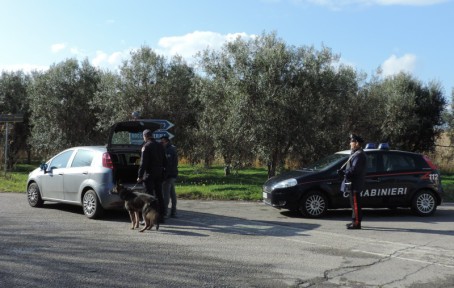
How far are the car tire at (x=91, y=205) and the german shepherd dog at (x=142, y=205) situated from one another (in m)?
1.10

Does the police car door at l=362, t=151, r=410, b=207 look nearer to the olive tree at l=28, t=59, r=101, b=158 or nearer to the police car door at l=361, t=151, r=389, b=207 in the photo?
the police car door at l=361, t=151, r=389, b=207

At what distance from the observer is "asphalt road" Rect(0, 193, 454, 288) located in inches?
238

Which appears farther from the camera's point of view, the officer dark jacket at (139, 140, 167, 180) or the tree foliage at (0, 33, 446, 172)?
the tree foliage at (0, 33, 446, 172)

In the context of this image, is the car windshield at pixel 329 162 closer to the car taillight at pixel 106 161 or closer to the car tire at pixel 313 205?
the car tire at pixel 313 205

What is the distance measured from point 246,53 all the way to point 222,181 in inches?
227

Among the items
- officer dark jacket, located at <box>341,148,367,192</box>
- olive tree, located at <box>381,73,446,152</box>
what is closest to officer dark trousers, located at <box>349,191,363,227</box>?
officer dark jacket, located at <box>341,148,367,192</box>

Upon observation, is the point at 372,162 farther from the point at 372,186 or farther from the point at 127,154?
the point at 127,154

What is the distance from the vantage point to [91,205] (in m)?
10.4

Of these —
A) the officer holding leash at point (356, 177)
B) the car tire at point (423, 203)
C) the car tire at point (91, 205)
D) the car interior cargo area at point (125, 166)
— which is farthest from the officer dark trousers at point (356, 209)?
the car tire at point (91, 205)

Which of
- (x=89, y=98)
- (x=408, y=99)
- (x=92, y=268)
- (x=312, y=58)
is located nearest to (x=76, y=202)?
(x=92, y=268)

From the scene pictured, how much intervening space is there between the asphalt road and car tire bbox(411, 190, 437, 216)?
0.38 meters

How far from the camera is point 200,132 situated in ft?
65.9

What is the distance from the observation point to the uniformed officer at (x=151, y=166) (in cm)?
966

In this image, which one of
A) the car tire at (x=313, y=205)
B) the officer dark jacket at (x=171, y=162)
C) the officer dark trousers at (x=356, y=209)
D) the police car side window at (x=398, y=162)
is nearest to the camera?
the officer dark trousers at (x=356, y=209)
